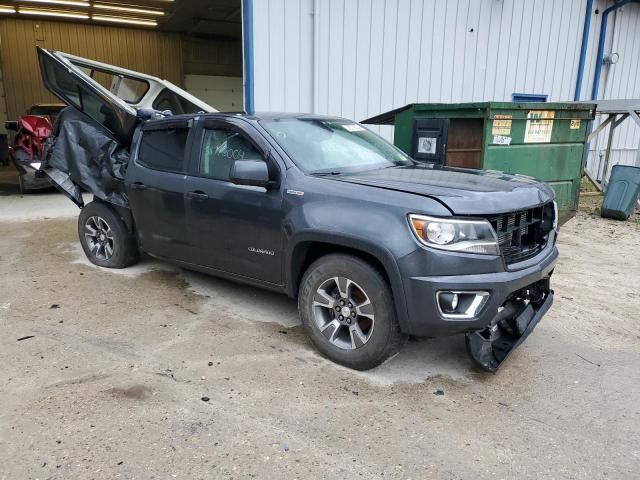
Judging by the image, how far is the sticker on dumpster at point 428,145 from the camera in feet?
21.3

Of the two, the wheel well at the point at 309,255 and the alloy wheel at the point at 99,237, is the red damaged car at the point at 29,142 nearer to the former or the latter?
the alloy wheel at the point at 99,237

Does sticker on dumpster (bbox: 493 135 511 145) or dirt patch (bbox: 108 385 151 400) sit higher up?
sticker on dumpster (bbox: 493 135 511 145)

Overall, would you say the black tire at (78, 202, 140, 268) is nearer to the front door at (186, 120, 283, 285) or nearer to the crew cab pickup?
the crew cab pickup

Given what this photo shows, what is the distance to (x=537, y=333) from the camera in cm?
416

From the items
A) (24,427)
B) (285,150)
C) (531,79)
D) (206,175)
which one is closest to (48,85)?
(206,175)

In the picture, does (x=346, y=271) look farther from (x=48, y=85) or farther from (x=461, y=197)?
(x=48, y=85)

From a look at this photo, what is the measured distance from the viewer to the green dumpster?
636 centimetres

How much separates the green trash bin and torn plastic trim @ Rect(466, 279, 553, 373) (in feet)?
20.6

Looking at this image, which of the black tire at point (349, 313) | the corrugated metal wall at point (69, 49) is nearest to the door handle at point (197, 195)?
the black tire at point (349, 313)

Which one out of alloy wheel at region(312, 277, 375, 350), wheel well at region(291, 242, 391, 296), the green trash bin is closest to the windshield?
wheel well at region(291, 242, 391, 296)

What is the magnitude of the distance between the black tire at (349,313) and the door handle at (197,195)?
121cm

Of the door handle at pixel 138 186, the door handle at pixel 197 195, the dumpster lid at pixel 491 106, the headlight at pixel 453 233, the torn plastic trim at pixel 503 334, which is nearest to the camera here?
the headlight at pixel 453 233

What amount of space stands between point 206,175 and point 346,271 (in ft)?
5.44

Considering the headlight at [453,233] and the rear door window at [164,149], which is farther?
the rear door window at [164,149]
